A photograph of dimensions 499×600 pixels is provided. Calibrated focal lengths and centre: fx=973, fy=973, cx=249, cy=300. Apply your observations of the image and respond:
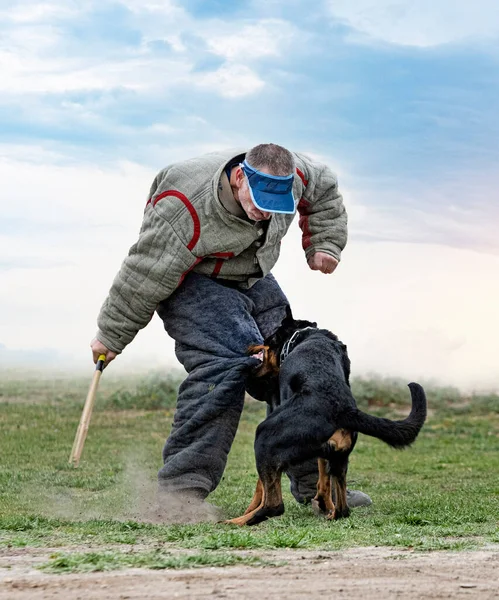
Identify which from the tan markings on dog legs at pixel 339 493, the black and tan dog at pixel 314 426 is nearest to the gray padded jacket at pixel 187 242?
the black and tan dog at pixel 314 426

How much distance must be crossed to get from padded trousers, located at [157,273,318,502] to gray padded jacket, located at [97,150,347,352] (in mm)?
177

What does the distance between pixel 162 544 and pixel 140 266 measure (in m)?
2.42

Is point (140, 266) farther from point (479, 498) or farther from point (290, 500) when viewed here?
point (479, 498)

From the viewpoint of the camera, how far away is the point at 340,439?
6293mm

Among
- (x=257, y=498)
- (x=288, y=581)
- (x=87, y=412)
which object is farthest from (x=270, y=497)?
(x=288, y=581)

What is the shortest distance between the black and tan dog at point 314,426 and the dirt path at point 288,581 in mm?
1534

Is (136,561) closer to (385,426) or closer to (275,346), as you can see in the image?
(385,426)

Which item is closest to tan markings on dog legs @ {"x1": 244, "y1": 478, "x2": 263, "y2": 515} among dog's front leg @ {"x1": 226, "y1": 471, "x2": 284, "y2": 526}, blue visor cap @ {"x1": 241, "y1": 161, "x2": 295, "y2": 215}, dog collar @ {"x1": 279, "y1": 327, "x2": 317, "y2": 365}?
dog's front leg @ {"x1": 226, "y1": 471, "x2": 284, "y2": 526}

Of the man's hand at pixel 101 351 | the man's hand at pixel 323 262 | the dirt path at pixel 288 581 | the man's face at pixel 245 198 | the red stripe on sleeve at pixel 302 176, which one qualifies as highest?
the red stripe on sleeve at pixel 302 176

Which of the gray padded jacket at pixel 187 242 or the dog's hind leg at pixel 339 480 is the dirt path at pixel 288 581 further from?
the gray padded jacket at pixel 187 242

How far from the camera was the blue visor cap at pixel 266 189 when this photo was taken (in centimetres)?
645

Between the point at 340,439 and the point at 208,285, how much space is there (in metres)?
1.58

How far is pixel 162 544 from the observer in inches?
203

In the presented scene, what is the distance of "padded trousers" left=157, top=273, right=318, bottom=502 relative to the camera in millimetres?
6938
